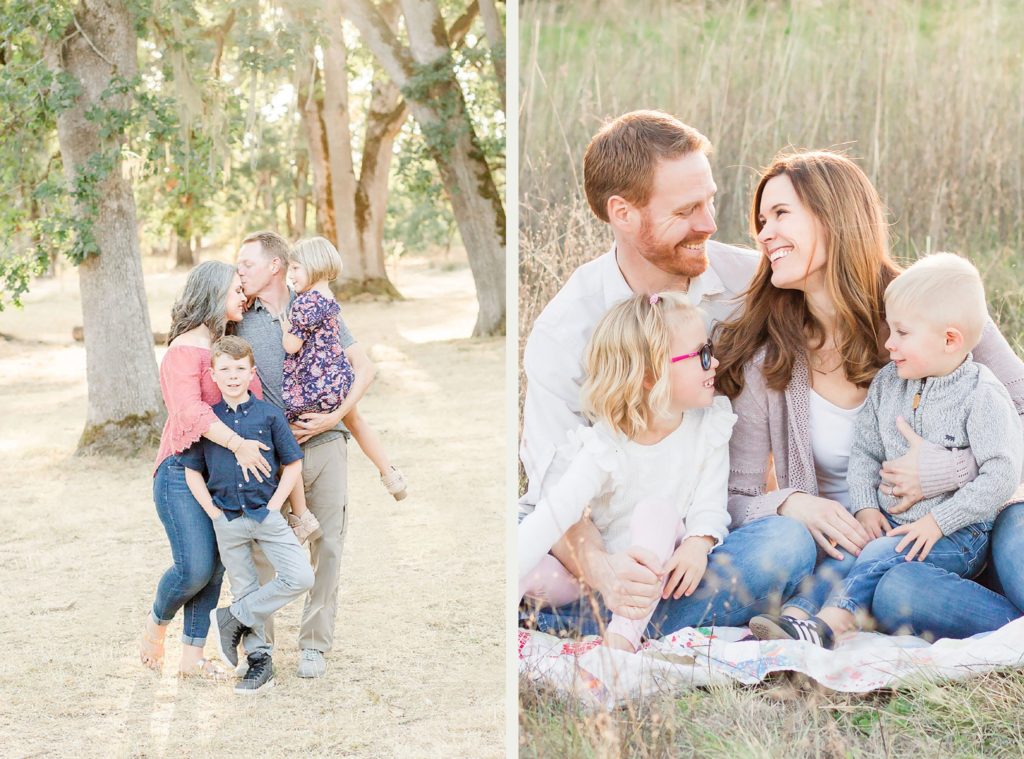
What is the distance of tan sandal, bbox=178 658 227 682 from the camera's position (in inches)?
165

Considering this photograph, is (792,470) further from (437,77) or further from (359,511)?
(437,77)

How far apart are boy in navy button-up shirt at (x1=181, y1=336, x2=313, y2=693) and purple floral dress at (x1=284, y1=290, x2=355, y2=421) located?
136 millimetres

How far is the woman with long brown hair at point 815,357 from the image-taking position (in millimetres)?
2719

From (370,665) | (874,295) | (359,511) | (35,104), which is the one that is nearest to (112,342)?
(35,104)

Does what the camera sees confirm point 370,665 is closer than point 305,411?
No

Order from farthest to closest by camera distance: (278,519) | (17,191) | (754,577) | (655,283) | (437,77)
→ 1. (437,77)
2. (17,191)
3. (278,519)
4. (655,283)
5. (754,577)

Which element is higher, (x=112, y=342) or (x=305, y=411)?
(x=305, y=411)

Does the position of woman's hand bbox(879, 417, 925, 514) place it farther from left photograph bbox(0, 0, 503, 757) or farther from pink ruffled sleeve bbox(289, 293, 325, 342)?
pink ruffled sleeve bbox(289, 293, 325, 342)

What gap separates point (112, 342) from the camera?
7.71 m

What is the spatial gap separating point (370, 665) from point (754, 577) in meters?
2.09

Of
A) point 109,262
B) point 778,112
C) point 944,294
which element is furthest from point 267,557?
point 109,262

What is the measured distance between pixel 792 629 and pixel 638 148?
1.19m

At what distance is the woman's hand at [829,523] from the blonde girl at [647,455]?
18 cm

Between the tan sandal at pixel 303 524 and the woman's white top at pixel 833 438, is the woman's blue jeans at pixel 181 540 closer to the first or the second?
the tan sandal at pixel 303 524
